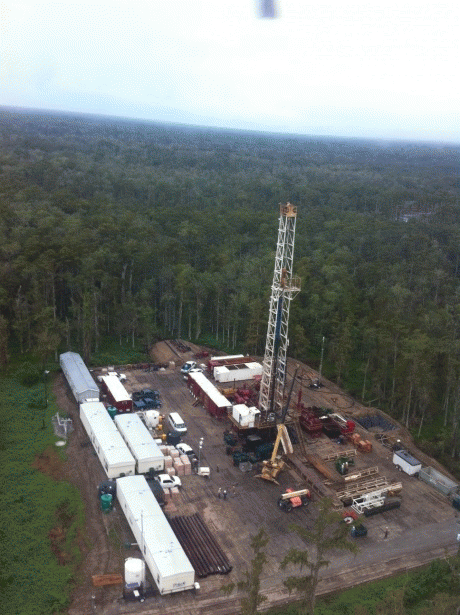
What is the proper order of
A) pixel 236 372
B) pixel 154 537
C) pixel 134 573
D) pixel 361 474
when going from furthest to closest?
pixel 236 372 < pixel 361 474 < pixel 154 537 < pixel 134 573

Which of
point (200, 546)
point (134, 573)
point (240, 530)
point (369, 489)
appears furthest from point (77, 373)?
point (369, 489)

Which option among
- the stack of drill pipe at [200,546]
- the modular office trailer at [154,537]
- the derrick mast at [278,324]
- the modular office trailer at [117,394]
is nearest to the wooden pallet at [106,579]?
the modular office trailer at [154,537]

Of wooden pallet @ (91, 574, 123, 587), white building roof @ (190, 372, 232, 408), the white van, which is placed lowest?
the white van

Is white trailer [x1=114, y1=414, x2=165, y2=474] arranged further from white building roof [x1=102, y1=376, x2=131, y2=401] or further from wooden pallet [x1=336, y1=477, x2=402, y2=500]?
wooden pallet [x1=336, y1=477, x2=402, y2=500]

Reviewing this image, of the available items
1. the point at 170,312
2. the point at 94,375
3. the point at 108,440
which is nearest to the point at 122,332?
the point at 170,312

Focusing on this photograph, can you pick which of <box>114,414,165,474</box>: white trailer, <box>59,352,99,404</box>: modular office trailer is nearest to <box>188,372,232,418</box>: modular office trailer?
<box>114,414,165,474</box>: white trailer

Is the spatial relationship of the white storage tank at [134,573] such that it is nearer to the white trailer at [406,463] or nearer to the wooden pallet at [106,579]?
the wooden pallet at [106,579]

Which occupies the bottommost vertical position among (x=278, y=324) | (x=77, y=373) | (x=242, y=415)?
(x=77, y=373)

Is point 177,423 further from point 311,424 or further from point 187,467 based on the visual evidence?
point 311,424
